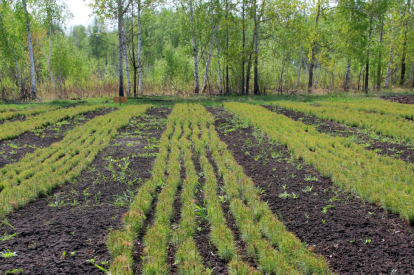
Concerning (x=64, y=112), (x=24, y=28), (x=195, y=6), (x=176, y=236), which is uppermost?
(x=195, y=6)

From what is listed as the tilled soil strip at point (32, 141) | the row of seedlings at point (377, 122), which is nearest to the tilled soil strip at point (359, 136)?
the row of seedlings at point (377, 122)

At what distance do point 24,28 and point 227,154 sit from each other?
19684 mm

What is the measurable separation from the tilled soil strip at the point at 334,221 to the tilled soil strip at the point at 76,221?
2546 millimetres

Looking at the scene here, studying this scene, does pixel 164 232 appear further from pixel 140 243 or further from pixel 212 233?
Answer: pixel 212 233

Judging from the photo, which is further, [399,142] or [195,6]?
[195,6]

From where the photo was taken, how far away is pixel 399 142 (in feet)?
30.9

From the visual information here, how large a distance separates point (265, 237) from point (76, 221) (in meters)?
2.76

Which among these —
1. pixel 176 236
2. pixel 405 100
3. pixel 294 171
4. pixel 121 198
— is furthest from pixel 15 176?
pixel 405 100

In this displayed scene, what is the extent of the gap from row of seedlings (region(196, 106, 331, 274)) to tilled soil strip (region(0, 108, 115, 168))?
5817 mm

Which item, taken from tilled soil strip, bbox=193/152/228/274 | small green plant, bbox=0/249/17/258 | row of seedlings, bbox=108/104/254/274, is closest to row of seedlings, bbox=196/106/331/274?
row of seedlings, bbox=108/104/254/274

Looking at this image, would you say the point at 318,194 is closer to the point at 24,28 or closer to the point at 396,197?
the point at 396,197

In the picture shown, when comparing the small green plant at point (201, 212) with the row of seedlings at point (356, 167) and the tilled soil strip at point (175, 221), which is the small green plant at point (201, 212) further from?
the row of seedlings at point (356, 167)

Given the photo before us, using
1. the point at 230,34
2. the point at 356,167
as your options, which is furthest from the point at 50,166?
the point at 230,34

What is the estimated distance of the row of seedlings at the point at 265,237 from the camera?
141 inches
